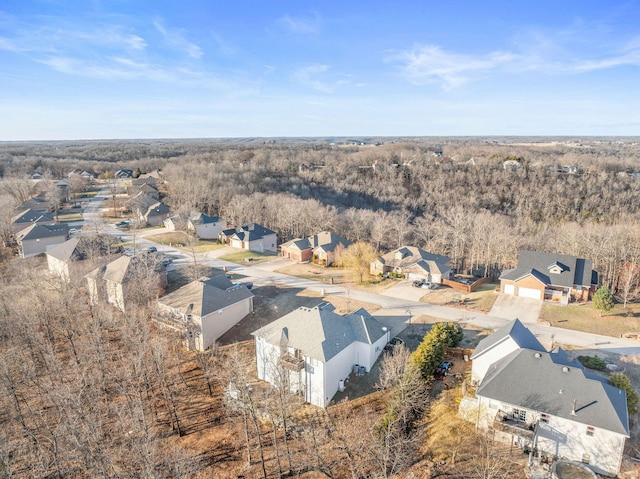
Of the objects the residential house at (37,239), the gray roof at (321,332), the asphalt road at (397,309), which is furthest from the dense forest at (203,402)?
the asphalt road at (397,309)

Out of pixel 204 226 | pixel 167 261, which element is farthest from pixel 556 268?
pixel 204 226

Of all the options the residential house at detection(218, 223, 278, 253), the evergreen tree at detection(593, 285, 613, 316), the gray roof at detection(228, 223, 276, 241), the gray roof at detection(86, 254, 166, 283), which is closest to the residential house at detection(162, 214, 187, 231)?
the residential house at detection(218, 223, 278, 253)

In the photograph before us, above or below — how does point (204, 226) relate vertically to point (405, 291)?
above

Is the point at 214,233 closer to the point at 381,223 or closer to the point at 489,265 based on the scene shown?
the point at 381,223

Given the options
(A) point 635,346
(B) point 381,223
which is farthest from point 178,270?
(A) point 635,346

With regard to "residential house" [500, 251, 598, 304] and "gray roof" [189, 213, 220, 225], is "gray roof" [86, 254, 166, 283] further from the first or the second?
"residential house" [500, 251, 598, 304]

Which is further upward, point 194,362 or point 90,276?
point 90,276

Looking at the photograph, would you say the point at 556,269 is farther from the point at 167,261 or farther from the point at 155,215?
the point at 155,215
